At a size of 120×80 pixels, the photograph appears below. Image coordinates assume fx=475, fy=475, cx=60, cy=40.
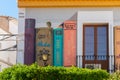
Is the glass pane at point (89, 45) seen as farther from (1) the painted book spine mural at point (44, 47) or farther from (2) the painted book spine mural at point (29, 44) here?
(2) the painted book spine mural at point (29, 44)

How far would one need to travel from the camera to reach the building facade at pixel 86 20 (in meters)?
19.2

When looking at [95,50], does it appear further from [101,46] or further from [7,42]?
[7,42]

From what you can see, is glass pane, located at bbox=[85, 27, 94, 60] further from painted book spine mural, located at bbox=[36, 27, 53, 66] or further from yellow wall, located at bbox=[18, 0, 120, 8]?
painted book spine mural, located at bbox=[36, 27, 53, 66]

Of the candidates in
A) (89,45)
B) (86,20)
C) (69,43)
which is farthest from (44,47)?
(86,20)

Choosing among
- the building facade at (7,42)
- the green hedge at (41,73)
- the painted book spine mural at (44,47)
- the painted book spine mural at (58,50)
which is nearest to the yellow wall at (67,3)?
the painted book spine mural at (44,47)

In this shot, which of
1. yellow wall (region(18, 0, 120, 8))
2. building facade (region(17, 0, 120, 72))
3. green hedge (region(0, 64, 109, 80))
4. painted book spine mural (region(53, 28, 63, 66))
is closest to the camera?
green hedge (region(0, 64, 109, 80))

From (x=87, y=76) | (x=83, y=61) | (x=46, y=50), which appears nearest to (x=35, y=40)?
(x=46, y=50)

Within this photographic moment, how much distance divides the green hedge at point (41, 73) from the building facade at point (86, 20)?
645 centimetres

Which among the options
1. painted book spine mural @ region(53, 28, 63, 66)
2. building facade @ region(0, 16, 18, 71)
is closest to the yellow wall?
painted book spine mural @ region(53, 28, 63, 66)

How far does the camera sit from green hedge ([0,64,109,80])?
467 inches

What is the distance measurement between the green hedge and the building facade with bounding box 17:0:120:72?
6.45 m

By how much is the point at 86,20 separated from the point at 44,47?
2.04m

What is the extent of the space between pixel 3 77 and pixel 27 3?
300 inches

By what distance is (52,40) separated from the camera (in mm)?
19234
